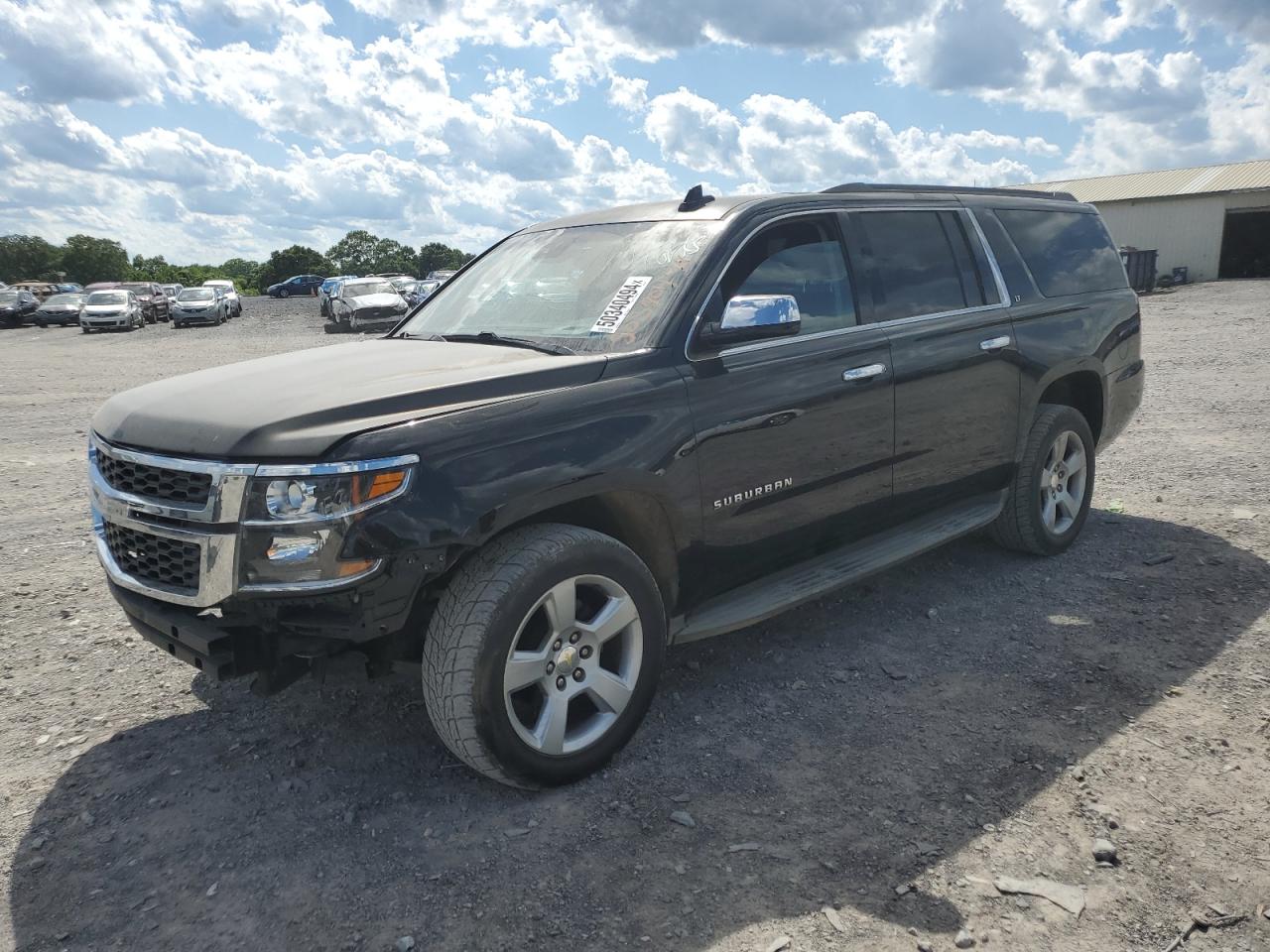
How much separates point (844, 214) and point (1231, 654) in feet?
8.27

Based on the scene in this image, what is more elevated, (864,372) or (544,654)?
(864,372)

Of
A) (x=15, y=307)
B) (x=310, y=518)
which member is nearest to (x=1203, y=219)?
(x=310, y=518)

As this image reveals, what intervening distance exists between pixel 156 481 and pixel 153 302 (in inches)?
1695

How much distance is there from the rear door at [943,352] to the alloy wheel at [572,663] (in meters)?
1.66

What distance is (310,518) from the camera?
9.24 ft

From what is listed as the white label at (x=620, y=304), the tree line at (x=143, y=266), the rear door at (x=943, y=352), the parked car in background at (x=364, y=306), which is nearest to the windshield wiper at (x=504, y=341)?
the white label at (x=620, y=304)

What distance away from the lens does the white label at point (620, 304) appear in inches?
146

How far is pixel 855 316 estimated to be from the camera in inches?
167

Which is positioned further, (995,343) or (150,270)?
(150,270)

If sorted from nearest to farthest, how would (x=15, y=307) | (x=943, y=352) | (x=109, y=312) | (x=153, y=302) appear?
(x=943, y=352), (x=109, y=312), (x=15, y=307), (x=153, y=302)

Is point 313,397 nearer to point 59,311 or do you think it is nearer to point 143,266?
point 59,311

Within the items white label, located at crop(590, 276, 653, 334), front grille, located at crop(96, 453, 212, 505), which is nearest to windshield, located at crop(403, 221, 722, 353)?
white label, located at crop(590, 276, 653, 334)

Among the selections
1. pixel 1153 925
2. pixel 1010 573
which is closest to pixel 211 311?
pixel 1010 573

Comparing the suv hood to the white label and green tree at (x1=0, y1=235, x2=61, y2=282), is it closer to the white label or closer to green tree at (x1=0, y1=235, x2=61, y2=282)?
the white label
